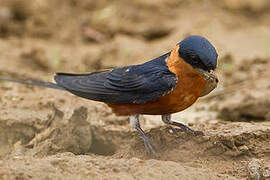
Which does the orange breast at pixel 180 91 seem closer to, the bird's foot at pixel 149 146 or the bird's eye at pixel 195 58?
the bird's eye at pixel 195 58

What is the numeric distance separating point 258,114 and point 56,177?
3118mm

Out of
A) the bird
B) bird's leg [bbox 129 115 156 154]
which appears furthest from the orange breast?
bird's leg [bbox 129 115 156 154]

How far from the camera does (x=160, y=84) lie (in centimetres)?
447

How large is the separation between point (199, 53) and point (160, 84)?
1.40 ft

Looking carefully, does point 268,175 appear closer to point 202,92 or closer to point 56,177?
point 202,92

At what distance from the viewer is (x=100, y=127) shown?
4.98 meters

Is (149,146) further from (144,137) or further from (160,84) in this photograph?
(160,84)

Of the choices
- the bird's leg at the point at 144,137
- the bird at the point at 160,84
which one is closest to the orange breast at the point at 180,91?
the bird at the point at 160,84

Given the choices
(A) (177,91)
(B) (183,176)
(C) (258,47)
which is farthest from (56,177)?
(C) (258,47)

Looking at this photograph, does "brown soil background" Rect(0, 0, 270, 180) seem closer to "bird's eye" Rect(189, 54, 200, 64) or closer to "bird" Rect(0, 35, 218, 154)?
"bird" Rect(0, 35, 218, 154)

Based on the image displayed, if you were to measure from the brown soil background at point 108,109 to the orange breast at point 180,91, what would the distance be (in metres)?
0.24

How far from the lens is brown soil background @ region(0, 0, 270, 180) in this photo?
389 centimetres

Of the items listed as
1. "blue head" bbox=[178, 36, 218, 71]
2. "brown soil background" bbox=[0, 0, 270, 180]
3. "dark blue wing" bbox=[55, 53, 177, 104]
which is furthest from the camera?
"dark blue wing" bbox=[55, 53, 177, 104]

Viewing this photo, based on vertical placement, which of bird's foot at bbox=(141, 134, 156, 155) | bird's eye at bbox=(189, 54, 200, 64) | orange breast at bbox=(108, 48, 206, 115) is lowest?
bird's foot at bbox=(141, 134, 156, 155)
